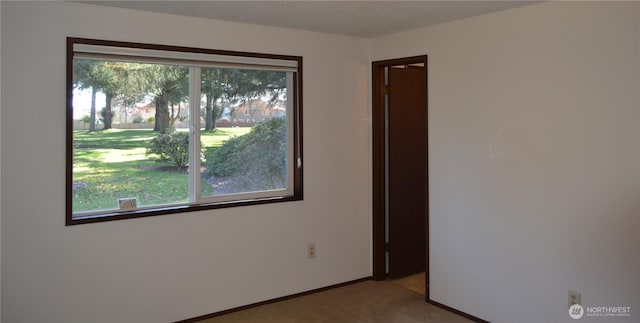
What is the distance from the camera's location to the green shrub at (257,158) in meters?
3.69

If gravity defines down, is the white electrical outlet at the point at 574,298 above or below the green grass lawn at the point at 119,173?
below

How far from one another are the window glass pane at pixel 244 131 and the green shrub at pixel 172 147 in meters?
0.13

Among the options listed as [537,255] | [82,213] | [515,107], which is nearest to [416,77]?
[515,107]

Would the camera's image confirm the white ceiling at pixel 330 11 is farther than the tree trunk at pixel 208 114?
No

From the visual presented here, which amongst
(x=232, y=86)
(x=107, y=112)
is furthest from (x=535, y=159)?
(x=107, y=112)

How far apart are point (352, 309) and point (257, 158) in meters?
1.36

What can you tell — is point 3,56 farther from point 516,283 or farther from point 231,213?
point 516,283

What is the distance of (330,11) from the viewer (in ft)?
10.6

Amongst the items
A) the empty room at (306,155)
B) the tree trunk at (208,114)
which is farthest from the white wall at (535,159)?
the tree trunk at (208,114)

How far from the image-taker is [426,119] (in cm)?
380

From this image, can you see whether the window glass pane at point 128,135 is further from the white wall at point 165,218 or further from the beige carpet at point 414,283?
the beige carpet at point 414,283

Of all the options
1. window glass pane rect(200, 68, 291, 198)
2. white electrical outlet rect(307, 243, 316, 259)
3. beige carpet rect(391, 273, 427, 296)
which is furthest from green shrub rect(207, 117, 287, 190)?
beige carpet rect(391, 273, 427, 296)

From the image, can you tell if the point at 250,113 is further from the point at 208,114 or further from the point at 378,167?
the point at 378,167

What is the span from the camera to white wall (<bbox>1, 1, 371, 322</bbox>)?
2.84 meters
